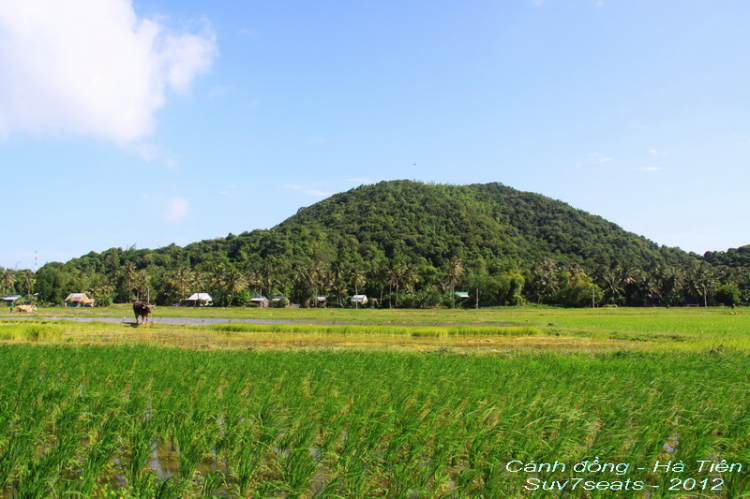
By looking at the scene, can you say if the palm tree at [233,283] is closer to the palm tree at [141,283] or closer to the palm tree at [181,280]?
the palm tree at [181,280]

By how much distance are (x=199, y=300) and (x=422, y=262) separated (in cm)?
5221

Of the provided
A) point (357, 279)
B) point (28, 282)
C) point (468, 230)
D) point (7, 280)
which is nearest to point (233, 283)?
point (357, 279)

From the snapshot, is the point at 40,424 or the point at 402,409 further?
the point at 402,409

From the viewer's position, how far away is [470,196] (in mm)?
158375

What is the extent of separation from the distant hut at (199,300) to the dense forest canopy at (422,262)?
2030 millimetres

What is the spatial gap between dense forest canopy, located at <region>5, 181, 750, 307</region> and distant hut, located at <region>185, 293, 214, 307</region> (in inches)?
79.9

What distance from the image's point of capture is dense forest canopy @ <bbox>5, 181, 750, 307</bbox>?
8812cm

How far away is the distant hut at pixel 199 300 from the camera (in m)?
94.9

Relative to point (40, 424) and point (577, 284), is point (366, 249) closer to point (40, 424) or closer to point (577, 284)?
point (577, 284)

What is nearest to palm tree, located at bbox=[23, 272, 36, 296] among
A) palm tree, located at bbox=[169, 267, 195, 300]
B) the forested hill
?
palm tree, located at bbox=[169, 267, 195, 300]

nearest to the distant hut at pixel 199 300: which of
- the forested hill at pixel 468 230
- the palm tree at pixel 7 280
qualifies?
the forested hill at pixel 468 230

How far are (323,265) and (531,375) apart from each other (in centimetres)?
9329

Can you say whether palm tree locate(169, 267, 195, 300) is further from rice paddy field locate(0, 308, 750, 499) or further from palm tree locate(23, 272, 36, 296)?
rice paddy field locate(0, 308, 750, 499)

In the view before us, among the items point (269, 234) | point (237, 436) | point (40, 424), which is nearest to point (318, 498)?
point (237, 436)
